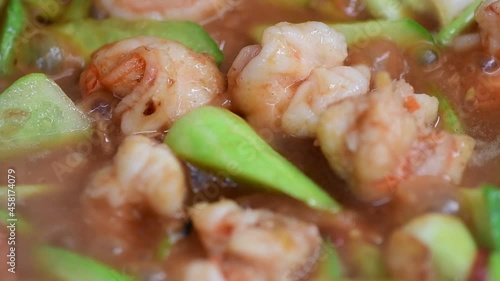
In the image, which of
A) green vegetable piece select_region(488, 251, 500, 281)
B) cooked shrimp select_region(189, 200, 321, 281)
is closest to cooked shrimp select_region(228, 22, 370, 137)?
cooked shrimp select_region(189, 200, 321, 281)

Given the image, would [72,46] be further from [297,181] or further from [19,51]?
[297,181]

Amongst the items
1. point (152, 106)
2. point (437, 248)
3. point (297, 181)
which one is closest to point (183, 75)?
point (152, 106)

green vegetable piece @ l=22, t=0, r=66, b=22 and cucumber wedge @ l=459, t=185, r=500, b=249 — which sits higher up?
green vegetable piece @ l=22, t=0, r=66, b=22

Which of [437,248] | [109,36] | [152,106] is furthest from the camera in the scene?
[109,36]

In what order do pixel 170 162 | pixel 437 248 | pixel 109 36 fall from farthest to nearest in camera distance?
pixel 109 36 → pixel 170 162 → pixel 437 248

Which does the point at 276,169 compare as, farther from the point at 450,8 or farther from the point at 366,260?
the point at 450,8

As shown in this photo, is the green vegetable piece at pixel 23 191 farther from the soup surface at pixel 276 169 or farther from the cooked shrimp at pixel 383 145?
the cooked shrimp at pixel 383 145

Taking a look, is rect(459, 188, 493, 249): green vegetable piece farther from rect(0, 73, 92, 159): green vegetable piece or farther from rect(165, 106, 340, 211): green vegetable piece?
rect(0, 73, 92, 159): green vegetable piece
